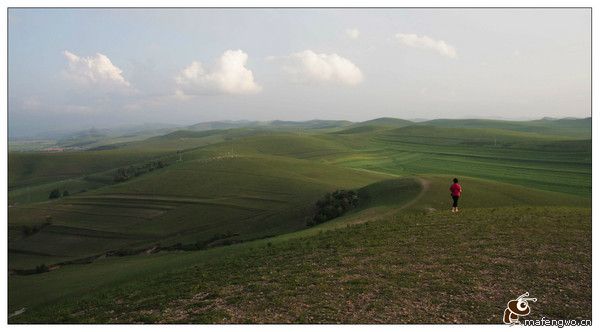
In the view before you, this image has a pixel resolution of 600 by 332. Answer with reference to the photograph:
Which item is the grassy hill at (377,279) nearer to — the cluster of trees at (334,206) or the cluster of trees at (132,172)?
the cluster of trees at (334,206)

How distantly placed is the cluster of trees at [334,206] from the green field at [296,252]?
1660mm

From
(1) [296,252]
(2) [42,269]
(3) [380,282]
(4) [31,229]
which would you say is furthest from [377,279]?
(4) [31,229]

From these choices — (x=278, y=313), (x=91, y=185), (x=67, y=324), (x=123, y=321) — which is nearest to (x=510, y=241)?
(x=278, y=313)

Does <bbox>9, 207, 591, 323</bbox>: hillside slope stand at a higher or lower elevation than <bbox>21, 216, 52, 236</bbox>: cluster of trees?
higher

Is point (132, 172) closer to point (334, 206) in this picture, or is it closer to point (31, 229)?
point (31, 229)

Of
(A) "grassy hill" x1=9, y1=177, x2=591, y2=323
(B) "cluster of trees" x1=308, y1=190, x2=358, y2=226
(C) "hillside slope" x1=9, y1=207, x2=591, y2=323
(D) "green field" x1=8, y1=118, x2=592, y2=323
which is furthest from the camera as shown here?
(B) "cluster of trees" x1=308, y1=190, x2=358, y2=226

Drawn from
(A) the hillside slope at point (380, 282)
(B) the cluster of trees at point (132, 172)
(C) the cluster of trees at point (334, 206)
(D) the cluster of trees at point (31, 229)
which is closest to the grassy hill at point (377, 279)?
(A) the hillside slope at point (380, 282)

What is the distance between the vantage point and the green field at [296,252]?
14.5 m

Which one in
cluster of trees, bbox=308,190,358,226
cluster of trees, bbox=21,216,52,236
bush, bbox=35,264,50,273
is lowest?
bush, bbox=35,264,50,273

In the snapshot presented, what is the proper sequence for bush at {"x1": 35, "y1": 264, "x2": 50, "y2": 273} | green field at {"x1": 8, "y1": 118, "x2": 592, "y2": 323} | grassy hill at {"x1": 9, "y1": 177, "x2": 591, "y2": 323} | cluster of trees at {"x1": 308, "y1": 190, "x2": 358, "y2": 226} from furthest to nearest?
bush at {"x1": 35, "y1": 264, "x2": 50, "y2": 273} < cluster of trees at {"x1": 308, "y1": 190, "x2": 358, "y2": 226} < green field at {"x1": 8, "y1": 118, "x2": 592, "y2": 323} < grassy hill at {"x1": 9, "y1": 177, "x2": 591, "y2": 323}

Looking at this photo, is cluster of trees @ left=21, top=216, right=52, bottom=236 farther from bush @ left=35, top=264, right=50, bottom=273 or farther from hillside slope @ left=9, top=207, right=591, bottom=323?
hillside slope @ left=9, top=207, right=591, bottom=323

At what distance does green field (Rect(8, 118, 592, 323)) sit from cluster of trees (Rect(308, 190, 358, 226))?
1.66 meters

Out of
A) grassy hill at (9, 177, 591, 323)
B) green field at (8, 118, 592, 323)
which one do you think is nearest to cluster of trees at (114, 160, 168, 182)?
green field at (8, 118, 592, 323)

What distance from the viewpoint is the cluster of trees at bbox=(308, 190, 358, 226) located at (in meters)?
44.0
